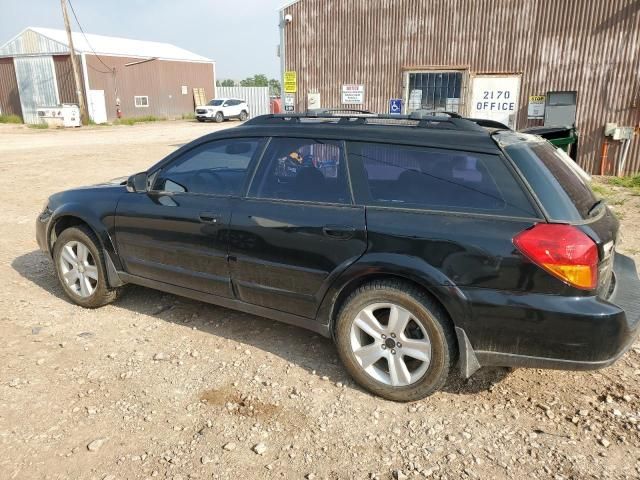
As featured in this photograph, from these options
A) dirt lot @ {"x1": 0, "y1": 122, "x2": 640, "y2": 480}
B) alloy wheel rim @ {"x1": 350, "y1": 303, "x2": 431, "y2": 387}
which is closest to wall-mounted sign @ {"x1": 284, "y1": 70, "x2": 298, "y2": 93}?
dirt lot @ {"x1": 0, "y1": 122, "x2": 640, "y2": 480}

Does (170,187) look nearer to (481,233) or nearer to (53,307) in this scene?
(53,307)

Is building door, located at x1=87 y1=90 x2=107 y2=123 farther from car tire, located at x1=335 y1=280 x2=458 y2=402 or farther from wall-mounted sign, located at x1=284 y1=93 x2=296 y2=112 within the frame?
car tire, located at x1=335 y1=280 x2=458 y2=402

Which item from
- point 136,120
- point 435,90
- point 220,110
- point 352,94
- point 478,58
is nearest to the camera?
point 478,58

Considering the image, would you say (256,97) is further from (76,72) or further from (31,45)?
(31,45)

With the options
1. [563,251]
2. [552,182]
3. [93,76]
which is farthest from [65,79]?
[563,251]

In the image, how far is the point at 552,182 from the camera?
9.21 ft

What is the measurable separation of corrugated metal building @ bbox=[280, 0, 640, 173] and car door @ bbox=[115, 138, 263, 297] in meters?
9.31

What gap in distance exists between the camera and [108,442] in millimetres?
2775

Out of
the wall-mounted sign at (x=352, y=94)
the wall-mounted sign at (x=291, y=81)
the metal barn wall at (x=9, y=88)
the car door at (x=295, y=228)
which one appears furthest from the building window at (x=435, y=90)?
the metal barn wall at (x=9, y=88)

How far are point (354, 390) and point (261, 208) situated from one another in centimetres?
130

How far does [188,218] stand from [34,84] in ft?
114

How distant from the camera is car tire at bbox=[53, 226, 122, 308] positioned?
430 cm

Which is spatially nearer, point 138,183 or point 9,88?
point 138,183

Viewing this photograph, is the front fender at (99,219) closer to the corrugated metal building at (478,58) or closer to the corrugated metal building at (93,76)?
the corrugated metal building at (478,58)
